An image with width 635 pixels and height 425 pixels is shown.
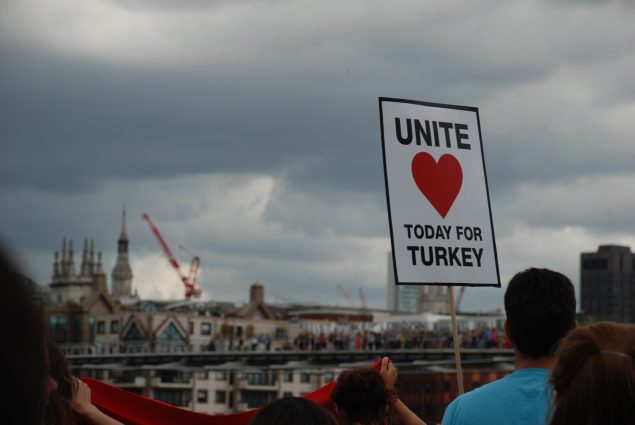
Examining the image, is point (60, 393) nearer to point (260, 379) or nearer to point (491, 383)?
point (491, 383)

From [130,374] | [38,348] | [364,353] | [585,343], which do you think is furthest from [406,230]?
[130,374]

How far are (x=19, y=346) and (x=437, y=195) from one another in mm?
6179

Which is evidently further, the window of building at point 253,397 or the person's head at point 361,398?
the window of building at point 253,397

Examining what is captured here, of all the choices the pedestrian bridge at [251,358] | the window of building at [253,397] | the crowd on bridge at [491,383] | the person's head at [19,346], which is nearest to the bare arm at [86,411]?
the crowd on bridge at [491,383]

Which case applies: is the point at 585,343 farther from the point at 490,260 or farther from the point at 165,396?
the point at 165,396

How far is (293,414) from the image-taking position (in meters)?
2.83

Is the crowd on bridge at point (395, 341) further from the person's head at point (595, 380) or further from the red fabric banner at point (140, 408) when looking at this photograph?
the person's head at point (595, 380)

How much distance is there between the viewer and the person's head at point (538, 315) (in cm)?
457

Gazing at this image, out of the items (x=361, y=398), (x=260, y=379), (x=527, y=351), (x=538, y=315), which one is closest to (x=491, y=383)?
(x=527, y=351)

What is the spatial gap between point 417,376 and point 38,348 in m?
78.3

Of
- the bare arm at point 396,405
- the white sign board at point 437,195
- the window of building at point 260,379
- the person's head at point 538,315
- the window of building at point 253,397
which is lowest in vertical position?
the bare arm at point 396,405

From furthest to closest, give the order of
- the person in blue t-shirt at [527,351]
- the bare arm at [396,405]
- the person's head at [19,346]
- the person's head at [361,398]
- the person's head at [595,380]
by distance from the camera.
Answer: the bare arm at [396,405], the person's head at [361,398], the person in blue t-shirt at [527,351], the person's head at [595,380], the person's head at [19,346]

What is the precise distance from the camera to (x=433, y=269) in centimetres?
738

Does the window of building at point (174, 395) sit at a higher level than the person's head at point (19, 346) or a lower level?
higher
